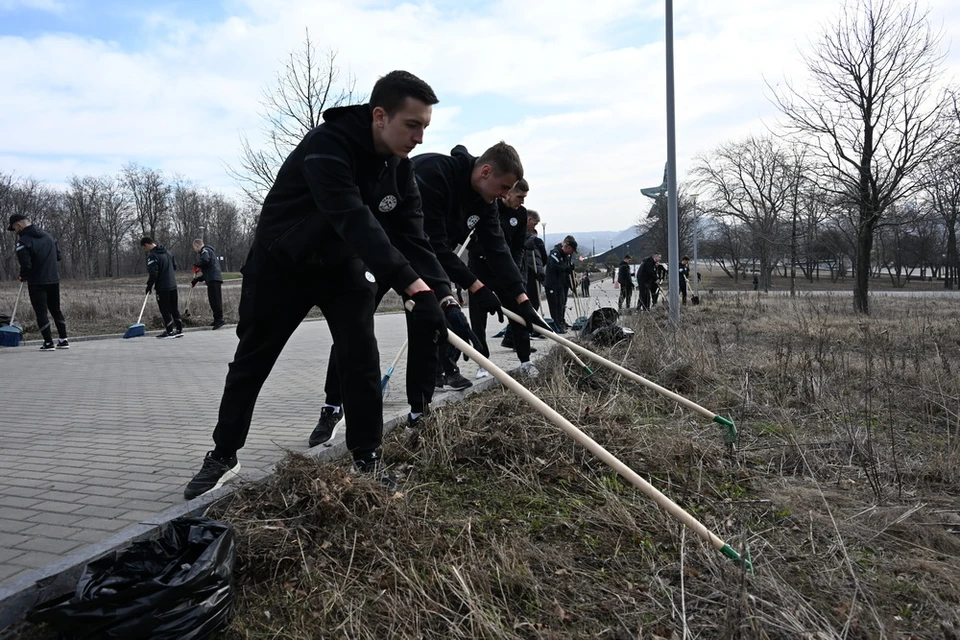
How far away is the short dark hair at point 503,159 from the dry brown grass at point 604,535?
4.89 ft

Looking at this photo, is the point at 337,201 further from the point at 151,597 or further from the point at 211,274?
the point at 211,274

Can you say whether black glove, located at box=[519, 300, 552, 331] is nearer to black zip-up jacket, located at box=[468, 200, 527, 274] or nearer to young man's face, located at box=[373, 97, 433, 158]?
young man's face, located at box=[373, 97, 433, 158]

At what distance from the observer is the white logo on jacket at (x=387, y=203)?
3.33 m

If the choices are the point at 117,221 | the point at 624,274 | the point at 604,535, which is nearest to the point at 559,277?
the point at 624,274

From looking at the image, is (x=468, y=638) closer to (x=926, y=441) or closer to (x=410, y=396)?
(x=410, y=396)

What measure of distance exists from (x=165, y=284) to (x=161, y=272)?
0.79ft

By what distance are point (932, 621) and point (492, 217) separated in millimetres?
3662

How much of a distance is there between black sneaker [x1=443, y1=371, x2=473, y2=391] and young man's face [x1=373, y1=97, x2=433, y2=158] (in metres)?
3.05

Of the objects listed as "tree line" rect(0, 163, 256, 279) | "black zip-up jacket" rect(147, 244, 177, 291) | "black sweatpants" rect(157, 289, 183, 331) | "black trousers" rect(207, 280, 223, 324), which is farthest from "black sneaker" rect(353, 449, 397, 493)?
"tree line" rect(0, 163, 256, 279)

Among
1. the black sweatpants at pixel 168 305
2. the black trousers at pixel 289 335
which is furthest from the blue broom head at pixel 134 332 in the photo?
the black trousers at pixel 289 335

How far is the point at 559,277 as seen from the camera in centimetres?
1211

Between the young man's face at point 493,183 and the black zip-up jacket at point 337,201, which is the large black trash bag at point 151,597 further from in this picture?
the young man's face at point 493,183

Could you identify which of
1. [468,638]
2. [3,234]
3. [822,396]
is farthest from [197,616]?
[3,234]

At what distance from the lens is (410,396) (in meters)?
4.39
